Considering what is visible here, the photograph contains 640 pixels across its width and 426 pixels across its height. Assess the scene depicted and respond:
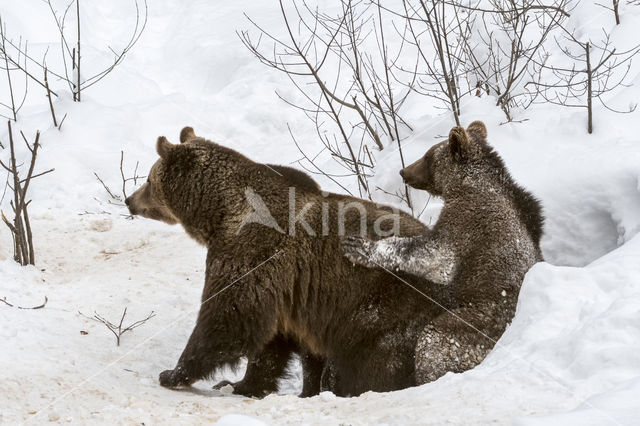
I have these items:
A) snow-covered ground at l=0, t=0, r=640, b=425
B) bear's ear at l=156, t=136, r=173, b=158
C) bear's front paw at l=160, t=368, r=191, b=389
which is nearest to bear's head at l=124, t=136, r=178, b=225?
bear's ear at l=156, t=136, r=173, b=158

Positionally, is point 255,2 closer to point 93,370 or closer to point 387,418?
point 93,370

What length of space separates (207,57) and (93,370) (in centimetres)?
1215

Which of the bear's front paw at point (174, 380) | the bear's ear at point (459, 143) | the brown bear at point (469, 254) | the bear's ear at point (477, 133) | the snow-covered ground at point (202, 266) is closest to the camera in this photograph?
the snow-covered ground at point (202, 266)

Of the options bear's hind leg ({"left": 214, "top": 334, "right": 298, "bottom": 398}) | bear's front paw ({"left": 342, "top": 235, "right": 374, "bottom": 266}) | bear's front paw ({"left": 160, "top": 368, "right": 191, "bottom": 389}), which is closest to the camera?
bear's front paw ({"left": 160, "top": 368, "right": 191, "bottom": 389})

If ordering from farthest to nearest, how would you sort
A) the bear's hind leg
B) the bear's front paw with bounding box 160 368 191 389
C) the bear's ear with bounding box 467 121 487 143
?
the bear's ear with bounding box 467 121 487 143 → the bear's hind leg → the bear's front paw with bounding box 160 368 191 389

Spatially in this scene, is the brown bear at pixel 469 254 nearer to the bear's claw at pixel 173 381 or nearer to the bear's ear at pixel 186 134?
the bear's claw at pixel 173 381

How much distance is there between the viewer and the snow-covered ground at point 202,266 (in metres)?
3.59

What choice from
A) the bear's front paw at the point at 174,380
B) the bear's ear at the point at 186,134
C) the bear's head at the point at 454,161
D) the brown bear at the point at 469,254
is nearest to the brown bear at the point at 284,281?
the bear's front paw at the point at 174,380

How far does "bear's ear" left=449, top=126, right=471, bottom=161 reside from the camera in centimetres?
626

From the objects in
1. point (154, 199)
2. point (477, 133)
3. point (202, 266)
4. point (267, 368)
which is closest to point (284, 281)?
point (267, 368)

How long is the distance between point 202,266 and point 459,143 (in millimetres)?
3583

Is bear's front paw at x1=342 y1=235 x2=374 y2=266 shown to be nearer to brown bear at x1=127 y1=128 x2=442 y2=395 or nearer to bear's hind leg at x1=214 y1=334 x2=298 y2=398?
brown bear at x1=127 y1=128 x2=442 y2=395

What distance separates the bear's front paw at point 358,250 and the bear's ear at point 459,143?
1396 mm

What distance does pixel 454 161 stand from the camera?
633 cm
